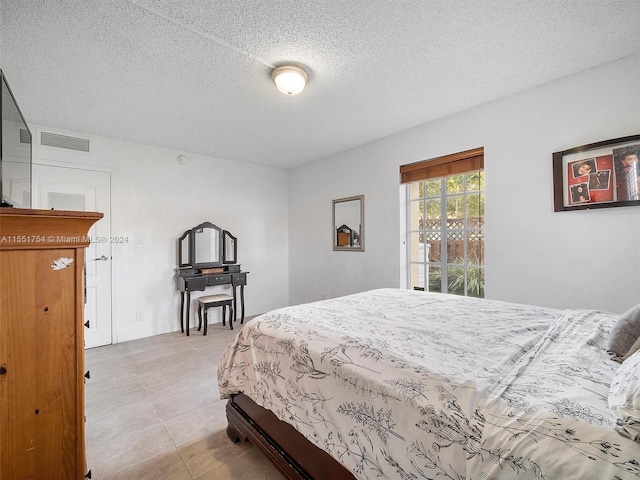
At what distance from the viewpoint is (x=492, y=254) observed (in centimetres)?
274

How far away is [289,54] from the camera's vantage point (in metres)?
2.00

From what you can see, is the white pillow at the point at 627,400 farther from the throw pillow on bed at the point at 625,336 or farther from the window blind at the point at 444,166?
the window blind at the point at 444,166

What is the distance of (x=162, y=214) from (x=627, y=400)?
4.36 meters

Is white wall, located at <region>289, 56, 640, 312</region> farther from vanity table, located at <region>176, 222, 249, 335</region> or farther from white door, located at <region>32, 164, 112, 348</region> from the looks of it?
white door, located at <region>32, 164, 112, 348</region>

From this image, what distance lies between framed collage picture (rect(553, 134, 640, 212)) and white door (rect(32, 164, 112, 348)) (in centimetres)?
458

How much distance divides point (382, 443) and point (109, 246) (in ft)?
12.5

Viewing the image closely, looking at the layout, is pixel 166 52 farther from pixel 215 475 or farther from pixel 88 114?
pixel 215 475

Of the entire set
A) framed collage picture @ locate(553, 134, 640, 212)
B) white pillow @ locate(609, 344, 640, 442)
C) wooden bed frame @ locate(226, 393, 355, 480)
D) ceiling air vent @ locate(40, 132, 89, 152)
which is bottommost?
wooden bed frame @ locate(226, 393, 355, 480)

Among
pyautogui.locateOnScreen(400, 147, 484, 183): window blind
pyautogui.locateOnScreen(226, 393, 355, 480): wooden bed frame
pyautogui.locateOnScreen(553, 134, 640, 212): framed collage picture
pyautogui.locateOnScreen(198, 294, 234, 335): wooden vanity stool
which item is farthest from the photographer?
pyautogui.locateOnScreen(198, 294, 234, 335): wooden vanity stool

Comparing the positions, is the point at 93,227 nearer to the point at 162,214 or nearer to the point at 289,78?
the point at 162,214

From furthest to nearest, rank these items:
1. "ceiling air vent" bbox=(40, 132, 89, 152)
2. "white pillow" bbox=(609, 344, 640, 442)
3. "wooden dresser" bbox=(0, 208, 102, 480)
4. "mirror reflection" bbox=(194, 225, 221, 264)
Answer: "mirror reflection" bbox=(194, 225, 221, 264)
"ceiling air vent" bbox=(40, 132, 89, 152)
"wooden dresser" bbox=(0, 208, 102, 480)
"white pillow" bbox=(609, 344, 640, 442)

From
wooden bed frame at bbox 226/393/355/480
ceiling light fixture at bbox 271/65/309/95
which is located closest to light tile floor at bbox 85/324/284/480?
wooden bed frame at bbox 226/393/355/480

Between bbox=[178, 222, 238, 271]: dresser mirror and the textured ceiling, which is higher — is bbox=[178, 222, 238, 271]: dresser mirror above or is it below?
below

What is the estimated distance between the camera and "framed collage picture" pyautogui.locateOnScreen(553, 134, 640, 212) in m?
2.03
